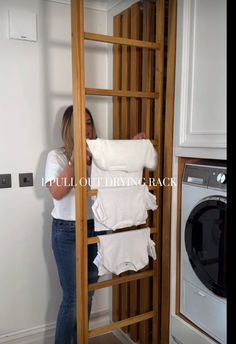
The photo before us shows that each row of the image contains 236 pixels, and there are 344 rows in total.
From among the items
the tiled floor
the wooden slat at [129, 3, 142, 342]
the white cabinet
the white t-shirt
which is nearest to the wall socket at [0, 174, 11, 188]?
the white t-shirt

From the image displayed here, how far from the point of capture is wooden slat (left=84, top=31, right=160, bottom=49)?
4.94 feet

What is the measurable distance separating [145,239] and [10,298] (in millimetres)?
1010

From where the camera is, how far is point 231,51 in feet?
2.99

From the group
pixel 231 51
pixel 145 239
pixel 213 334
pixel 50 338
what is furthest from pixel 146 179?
pixel 50 338

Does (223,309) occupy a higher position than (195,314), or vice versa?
(223,309)

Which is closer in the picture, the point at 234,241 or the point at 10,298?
the point at 234,241

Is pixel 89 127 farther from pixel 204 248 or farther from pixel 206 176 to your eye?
pixel 204 248

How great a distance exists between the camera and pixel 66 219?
72.0 inches

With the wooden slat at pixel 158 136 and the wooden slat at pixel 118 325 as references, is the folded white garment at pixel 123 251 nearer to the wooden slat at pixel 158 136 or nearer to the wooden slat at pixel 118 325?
the wooden slat at pixel 158 136

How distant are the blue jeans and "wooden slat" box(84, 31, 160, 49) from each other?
965 millimetres

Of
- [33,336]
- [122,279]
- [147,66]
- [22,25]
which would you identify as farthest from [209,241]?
[22,25]

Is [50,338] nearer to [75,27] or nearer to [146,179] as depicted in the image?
[146,179]

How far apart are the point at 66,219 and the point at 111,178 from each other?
379 mm

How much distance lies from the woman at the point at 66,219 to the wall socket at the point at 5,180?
1.26 ft
